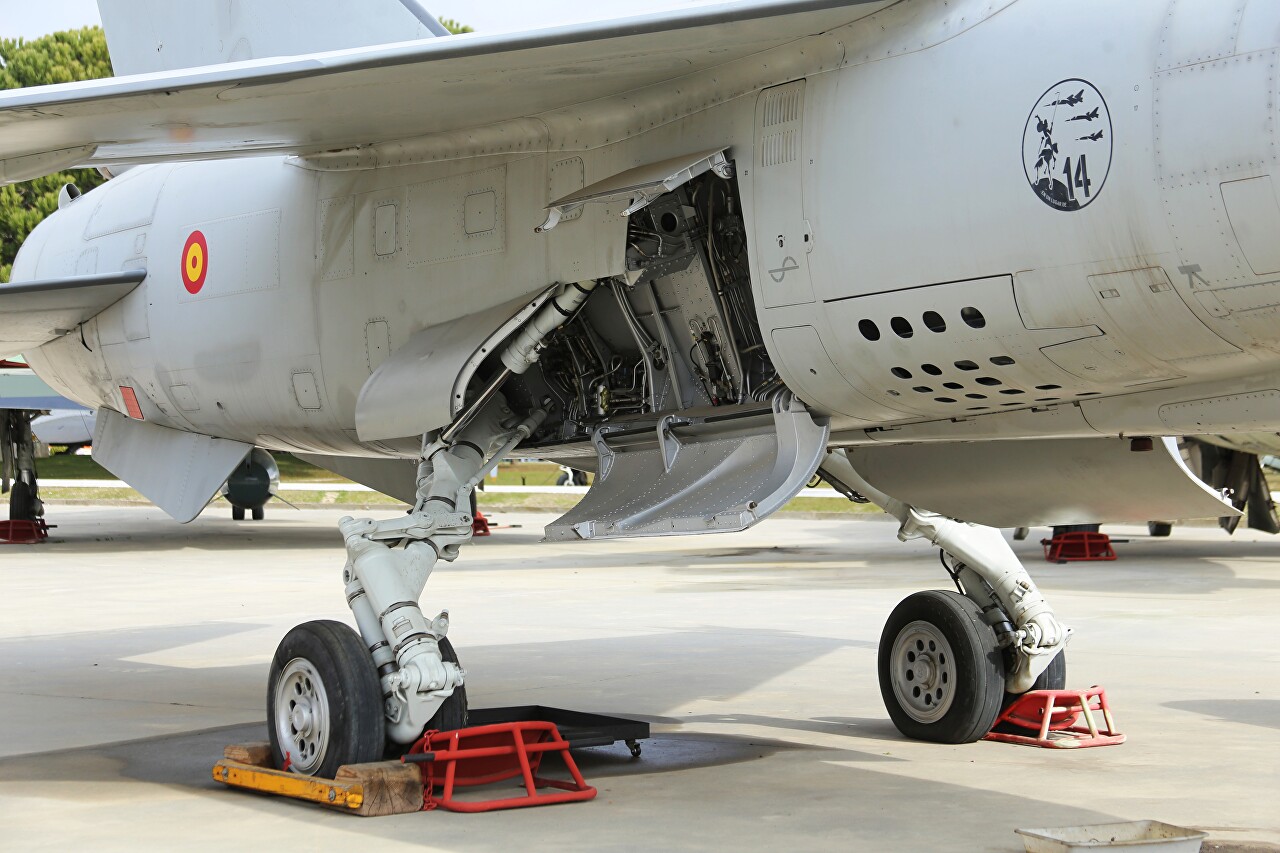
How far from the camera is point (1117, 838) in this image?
543 cm

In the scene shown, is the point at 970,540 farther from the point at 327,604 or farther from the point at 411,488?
the point at 327,604

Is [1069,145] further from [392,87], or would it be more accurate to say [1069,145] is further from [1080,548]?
[1080,548]

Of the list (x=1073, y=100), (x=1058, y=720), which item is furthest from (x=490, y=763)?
(x=1073, y=100)

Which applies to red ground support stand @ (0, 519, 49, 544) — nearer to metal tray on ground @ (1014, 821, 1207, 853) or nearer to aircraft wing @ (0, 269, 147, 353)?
aircraft wing @ (0, 269, 147, 353)

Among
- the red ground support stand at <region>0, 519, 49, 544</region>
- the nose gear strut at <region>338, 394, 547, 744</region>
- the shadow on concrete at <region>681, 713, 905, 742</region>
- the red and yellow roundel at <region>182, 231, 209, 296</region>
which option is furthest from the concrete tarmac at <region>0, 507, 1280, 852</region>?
the red ground support stand at <region>0, 519, 49, 544</region>

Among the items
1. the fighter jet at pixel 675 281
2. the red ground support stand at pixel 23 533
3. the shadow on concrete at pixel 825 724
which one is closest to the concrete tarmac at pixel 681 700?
the shadow on concrete at pixel 825 724

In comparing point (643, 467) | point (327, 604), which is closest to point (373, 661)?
point (643, 467)

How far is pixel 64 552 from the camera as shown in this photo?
2369cm

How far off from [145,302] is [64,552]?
1601 cm

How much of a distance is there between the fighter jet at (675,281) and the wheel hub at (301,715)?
0.03 meters

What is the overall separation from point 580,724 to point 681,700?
229 centimetres

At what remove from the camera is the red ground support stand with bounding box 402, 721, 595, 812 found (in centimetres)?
645

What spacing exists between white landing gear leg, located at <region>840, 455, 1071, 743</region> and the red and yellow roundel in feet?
12.9

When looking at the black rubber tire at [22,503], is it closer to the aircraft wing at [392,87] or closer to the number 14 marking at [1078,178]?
the aircraft wing at [392,87]
